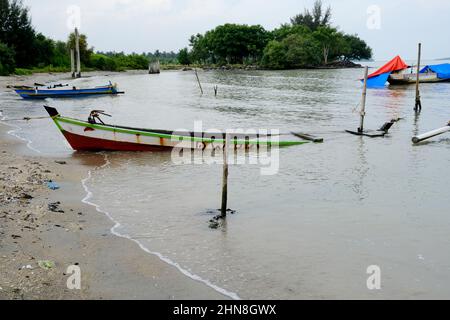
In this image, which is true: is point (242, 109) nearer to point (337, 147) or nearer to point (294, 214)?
point (337, 147)

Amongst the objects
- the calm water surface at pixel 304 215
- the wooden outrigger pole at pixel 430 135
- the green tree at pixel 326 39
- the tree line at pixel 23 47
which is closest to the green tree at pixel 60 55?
the tree line at pixel 23 47

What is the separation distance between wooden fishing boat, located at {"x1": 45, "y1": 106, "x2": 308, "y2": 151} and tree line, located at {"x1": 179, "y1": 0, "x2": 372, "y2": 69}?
109541 millimetres

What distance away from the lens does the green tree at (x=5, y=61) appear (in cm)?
5859

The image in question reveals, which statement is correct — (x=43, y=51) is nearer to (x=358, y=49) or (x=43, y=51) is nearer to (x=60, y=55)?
(x=60, y=55)

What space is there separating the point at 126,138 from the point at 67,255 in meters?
9.79

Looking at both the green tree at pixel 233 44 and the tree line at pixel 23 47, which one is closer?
the tree line at pixel 23 47

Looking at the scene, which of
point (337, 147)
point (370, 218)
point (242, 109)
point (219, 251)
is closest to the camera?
point (219, 251)

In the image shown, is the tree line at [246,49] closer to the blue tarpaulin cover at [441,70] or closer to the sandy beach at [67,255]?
the blue tarpaulin cover at [441,70]

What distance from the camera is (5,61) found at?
59719 millimetres

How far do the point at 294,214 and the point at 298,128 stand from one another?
16072 millimetres

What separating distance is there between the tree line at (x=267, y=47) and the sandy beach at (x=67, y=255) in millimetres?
116910

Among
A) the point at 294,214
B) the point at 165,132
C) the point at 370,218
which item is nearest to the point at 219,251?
the point at 294,214

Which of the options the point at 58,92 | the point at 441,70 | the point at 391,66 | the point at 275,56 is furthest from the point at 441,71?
the point at 275,56
